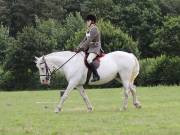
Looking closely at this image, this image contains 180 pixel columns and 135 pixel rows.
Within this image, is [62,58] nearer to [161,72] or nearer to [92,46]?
[92,46]

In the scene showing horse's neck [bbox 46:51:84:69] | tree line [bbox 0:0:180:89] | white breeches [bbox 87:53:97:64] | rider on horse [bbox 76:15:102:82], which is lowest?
tree line [bbox 0:0:180:89]

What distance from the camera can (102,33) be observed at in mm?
65938

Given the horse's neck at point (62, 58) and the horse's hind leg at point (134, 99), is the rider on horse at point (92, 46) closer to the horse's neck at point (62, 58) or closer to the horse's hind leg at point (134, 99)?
the horse's neck at point (62, 58)

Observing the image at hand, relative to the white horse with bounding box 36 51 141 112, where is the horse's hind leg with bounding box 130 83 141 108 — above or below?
below

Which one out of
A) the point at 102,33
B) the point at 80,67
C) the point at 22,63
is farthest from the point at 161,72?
the point at 80,67

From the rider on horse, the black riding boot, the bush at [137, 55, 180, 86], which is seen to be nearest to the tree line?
the bush at [137, 55, 180, 86]

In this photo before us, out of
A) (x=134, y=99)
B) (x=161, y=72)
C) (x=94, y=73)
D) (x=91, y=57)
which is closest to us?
(x=91, y=57)

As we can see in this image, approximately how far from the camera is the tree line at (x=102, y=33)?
64500 millimetres

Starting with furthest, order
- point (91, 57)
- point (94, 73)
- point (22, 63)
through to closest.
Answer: point (22, 63) → point (94, 73) → point (91, 57)

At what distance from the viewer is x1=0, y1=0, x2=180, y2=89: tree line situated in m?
64.5

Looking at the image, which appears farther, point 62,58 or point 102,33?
point 102,33

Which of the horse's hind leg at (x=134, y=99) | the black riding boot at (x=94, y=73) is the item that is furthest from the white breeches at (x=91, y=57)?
the horse's hind leg at (x=134, y=99)

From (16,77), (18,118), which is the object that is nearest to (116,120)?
(18,118)

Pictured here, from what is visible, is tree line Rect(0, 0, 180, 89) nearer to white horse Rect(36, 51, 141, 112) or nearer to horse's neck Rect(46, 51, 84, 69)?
white horse Rect(36, 51, 141, 112)
